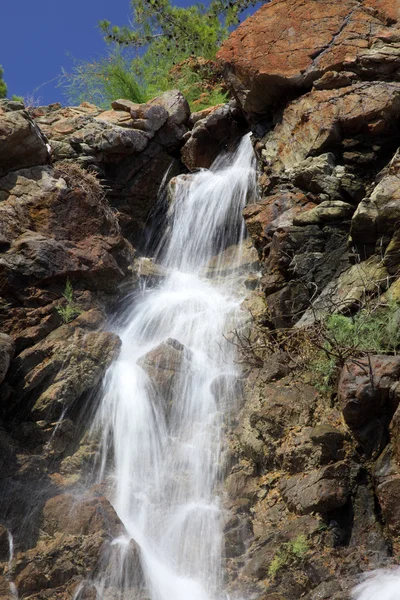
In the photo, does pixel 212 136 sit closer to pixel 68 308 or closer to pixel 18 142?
pixel 18 142

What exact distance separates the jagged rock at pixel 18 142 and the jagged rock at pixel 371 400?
21.7ft

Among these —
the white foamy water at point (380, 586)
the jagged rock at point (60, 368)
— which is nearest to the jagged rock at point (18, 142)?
the jagged rock at point (60, 368)

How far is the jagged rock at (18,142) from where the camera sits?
366 inches

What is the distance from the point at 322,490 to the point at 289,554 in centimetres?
64

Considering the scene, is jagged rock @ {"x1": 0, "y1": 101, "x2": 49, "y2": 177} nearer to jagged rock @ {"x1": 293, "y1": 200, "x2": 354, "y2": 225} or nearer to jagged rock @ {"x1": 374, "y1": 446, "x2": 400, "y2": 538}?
jagged rock @ {"x1": 293, "y1": 200, "x2": 354, "y2": 225}

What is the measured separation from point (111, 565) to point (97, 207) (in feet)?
19.8

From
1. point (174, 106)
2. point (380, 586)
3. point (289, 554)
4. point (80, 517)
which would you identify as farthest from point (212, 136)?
point (380, 586)

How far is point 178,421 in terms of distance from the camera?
7297mm

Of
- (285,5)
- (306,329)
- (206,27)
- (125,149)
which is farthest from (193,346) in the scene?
(206,27)

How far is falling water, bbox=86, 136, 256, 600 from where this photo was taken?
5.61 metres

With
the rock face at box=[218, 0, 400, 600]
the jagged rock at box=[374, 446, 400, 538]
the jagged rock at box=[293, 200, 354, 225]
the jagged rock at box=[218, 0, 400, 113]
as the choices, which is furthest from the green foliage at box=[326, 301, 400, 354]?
the jagged rock at box=[218, 0, 400, 113]

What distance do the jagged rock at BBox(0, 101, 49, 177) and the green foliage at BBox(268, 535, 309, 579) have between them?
23.4ft

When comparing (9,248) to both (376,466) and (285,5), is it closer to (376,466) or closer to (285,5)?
(376,466)

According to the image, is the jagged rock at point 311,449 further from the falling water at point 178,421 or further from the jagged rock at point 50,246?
the jagged rock at point 50,246
